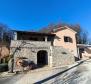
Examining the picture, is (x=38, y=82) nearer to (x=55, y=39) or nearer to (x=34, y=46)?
(x=34, y=46)

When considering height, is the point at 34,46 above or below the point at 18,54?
above

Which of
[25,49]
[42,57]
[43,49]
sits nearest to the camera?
[25,49]

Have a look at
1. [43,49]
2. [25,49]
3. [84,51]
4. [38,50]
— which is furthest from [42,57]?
[84,51]

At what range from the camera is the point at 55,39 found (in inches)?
1066

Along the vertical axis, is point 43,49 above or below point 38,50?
above

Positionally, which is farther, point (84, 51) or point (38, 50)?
point (84, 51)

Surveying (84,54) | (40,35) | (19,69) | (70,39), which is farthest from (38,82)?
(84,54)

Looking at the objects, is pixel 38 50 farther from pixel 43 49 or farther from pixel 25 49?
pixel 25 49

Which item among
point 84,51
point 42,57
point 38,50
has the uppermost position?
point 38,50

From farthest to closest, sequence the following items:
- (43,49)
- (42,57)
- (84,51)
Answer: (84,51), (42,57), (43,49)

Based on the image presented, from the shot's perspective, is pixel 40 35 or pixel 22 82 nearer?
pixel 22 82

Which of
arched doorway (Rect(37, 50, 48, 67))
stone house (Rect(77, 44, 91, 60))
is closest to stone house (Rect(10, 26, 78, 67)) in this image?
arched doorway (Rect(37, 50, 48, 67))

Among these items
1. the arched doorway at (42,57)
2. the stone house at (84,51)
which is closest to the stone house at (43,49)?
the arched doorway at (42,57)

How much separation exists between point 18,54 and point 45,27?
89.0 ft
